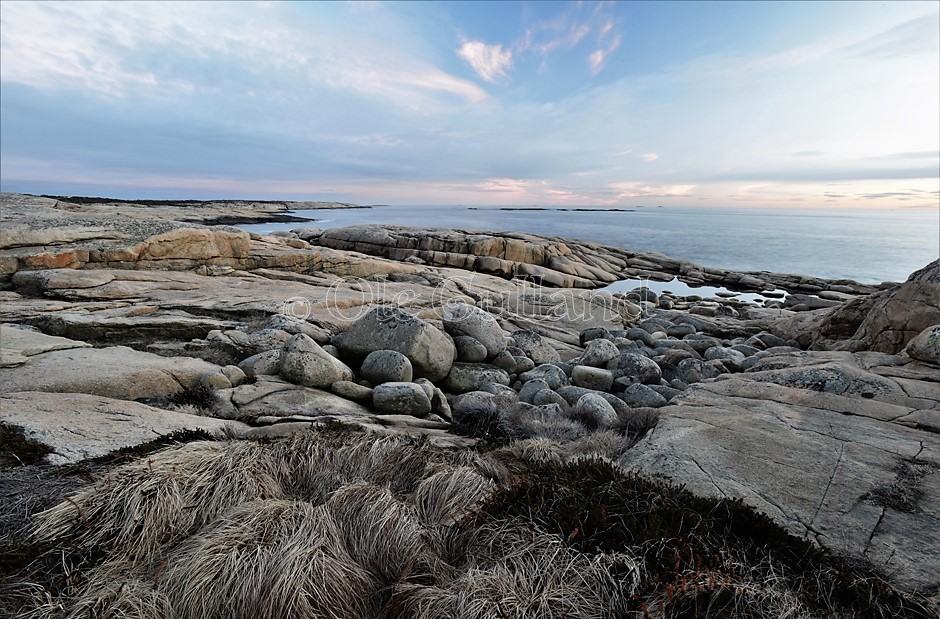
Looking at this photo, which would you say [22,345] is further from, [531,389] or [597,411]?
[597,411]

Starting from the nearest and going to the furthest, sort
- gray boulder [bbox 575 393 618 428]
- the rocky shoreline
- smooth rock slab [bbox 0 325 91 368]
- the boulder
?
the rocky shoreline
gray boulder [bbox 575 393 618 428]
smooth rock slab [bbox 0 325 91 368]
the boulder

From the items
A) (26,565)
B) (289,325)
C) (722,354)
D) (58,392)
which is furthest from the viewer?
(722,354)

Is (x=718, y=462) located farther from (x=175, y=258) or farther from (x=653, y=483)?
(x=175, y=258)

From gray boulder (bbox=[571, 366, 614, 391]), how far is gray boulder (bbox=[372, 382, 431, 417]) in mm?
3713

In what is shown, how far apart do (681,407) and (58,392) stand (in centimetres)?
840

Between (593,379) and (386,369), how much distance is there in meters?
4.22

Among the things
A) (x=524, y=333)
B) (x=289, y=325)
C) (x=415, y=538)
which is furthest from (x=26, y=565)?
(x=524, y=333)

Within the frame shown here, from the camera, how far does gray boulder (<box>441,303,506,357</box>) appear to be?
36.5ft

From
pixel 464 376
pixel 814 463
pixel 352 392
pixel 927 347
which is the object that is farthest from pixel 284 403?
pixel 927 347

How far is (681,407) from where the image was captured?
6.71 meters

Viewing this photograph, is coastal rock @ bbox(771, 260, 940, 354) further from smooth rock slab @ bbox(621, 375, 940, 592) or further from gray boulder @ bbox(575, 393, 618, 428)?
gray boulder @ bbox(575, 393, 618, 428)

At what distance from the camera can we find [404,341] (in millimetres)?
9477

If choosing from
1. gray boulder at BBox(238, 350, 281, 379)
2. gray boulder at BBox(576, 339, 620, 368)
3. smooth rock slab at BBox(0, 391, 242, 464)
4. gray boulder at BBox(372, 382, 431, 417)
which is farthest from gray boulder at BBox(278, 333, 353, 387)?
gray boulder at BBox(576, 339, 620, 368)

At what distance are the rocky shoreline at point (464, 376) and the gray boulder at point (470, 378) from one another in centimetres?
5
